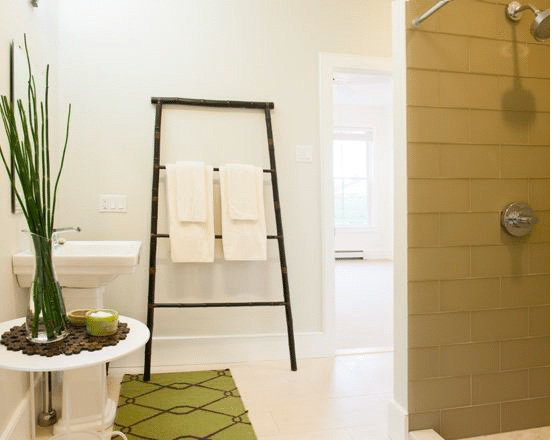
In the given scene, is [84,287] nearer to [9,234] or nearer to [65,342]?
[9,234]

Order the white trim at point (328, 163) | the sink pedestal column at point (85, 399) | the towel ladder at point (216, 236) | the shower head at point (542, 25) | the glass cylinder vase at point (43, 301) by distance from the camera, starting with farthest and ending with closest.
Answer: the white trim at point (328, 163), the towel ladder at point (216, 236), the sink pedestal column at point (85, 399), the shower head at point (542, 25), the glass cylinder vase at point (43, 301)

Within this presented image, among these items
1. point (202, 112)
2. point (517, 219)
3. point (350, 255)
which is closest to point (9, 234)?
point (202, 112)

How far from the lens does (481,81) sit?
5.89 ft

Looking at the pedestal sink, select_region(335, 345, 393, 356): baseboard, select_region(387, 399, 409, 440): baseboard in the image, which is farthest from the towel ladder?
select_region(387, 399, 409, 440): baseboard

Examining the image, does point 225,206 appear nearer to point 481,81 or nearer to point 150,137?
point 150,137

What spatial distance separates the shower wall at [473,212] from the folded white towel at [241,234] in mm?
1163

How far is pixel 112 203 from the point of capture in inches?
106

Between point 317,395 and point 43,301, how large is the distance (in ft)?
4.87

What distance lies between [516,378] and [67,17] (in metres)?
2.91

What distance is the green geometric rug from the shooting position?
6.28ft

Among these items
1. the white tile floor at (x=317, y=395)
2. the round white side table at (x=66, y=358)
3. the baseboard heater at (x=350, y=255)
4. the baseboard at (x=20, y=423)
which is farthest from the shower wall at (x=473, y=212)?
the baseboard heater at (x=350, y=255)

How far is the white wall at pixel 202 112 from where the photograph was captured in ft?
8.76

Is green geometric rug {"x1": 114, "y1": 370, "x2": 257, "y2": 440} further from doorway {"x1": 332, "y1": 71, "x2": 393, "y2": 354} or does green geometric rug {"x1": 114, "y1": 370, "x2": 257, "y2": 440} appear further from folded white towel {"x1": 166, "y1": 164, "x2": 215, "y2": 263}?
doorway {"x1": 332, "y1": 71, "x2": 393, "y2": 354}

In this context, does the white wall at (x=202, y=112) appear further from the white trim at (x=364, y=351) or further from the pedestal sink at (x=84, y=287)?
the pedestal sink at (x=84, y=287)
